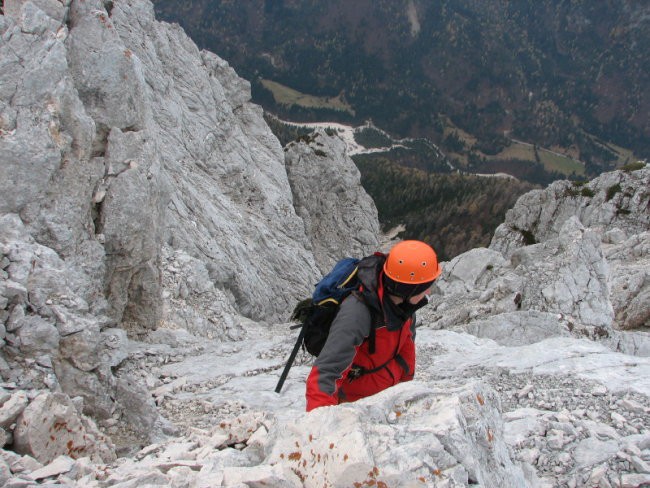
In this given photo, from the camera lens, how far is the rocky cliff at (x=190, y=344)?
222 inches

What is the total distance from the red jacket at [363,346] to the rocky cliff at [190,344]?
1.79ft

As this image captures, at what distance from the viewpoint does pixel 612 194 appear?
5544 cm

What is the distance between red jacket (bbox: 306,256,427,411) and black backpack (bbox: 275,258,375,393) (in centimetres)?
15

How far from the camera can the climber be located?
19.8 ft

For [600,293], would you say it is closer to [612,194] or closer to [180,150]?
[180,150]

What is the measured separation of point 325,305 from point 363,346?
82 cm

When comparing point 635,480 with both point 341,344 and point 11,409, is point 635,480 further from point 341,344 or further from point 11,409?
point 11,409

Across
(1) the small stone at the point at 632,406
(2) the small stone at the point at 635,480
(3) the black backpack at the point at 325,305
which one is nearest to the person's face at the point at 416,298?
(3) the black backpack at the point at 325,305

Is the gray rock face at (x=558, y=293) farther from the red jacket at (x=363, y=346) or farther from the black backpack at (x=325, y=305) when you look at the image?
the black backpack at (x=325, y=305)

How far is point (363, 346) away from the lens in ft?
22.4

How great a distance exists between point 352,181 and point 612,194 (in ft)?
109

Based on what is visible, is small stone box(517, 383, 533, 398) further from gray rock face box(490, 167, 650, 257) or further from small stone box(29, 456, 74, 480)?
gray rock face box(490, 167, 650, 257)

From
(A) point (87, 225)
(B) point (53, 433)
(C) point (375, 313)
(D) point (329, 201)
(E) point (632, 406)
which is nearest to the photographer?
(C) point (375, 313)

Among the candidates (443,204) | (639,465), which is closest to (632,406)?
(639,465)
